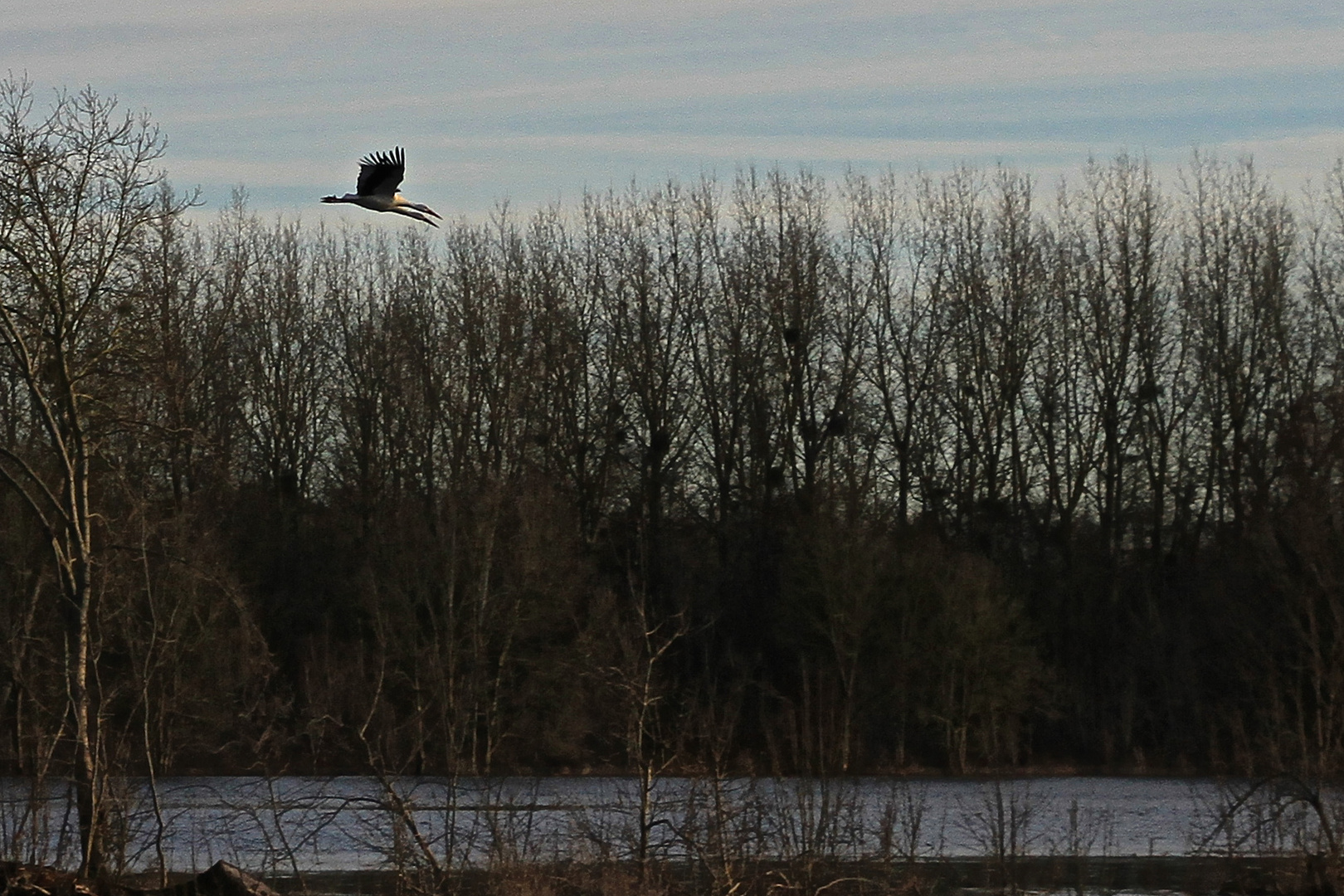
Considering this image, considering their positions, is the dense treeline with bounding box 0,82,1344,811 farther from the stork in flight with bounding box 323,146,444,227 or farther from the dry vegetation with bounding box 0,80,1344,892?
the stork in flight with bounding box 323,146,444,227

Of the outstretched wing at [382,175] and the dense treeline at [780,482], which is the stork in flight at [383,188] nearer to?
the outstretched wing at [382,175]

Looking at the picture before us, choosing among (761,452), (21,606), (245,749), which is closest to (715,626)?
(761,452)

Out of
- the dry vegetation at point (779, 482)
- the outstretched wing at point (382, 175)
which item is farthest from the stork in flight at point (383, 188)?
the dry vegetation at point (779, 482)

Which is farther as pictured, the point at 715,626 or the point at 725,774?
the point at 715,626

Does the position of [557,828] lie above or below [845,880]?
above

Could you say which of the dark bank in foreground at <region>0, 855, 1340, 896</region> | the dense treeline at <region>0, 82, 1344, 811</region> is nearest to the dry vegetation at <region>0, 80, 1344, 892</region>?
the dense treeline at <region>0, 82, 1344, 811</region>

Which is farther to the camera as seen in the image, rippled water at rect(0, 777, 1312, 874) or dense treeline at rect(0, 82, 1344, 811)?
dense treeline at rect(0, 82, 1344, 811)

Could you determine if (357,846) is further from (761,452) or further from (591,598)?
(761,452)

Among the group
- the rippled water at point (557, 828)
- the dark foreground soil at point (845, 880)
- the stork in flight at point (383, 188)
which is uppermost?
the stork in flight at point (383, 188)

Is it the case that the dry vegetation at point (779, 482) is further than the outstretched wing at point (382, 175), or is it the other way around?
the dry vegetation at point (779, 482)

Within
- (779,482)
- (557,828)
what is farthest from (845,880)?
(779,482)

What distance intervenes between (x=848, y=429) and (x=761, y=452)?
7.54 ft

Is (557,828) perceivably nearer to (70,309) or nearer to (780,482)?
(70,309)

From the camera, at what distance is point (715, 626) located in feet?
152
